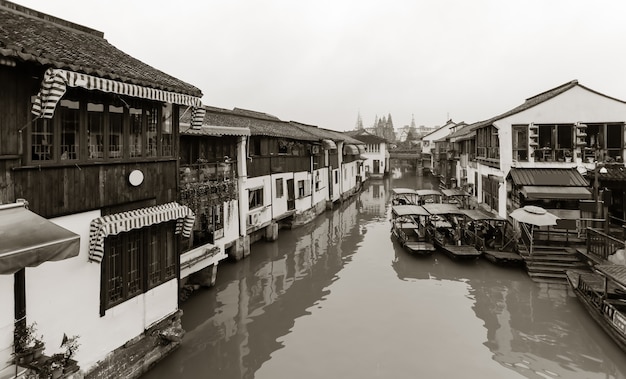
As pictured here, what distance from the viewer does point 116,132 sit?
9375 mm

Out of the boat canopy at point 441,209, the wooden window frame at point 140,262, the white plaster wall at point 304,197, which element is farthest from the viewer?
the white plaster wall at point 304,197

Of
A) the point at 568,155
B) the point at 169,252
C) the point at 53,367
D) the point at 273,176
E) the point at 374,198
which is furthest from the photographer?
the point at 374,198

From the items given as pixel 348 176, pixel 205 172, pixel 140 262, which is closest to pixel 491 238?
pixel 205 172

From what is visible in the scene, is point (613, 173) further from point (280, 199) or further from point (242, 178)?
point (242, 178)

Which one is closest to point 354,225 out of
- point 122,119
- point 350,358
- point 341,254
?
point 341,254

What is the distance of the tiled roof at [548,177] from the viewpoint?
66.9 ft

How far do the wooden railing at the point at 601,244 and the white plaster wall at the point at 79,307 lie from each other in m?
17.7

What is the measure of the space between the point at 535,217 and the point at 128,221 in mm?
16909

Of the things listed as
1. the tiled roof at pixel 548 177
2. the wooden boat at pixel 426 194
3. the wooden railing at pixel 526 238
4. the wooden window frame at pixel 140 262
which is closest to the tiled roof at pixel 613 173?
the tiled roof at pixel 548 177

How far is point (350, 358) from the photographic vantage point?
36.8ft

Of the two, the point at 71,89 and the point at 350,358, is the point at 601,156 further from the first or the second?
the point at 71,89

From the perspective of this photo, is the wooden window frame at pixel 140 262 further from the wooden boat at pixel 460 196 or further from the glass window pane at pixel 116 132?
the wooden boat at pixel 460 196

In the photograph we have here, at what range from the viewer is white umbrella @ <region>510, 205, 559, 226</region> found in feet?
56.4

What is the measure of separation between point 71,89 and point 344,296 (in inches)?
487
